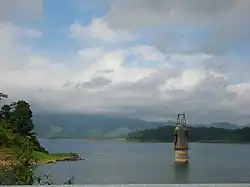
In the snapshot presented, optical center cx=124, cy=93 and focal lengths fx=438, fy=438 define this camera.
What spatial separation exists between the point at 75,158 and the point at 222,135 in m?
15.4

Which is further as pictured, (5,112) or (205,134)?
(205,134)

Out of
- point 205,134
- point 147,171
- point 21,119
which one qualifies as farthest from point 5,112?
point 205,134

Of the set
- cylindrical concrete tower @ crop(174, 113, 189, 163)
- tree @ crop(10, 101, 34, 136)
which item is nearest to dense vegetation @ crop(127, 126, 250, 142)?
cylindrical concrete tower @ crop(174, 113, 189, 163)

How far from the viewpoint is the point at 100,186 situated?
1.79m

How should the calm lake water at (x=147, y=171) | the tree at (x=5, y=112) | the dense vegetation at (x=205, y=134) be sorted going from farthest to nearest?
the dense vegetation at (x=205, y=134) → the tree at (x=5, y=112) → the calm lake water at (x=147, y=171)

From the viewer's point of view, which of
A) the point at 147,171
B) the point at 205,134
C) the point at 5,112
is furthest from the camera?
the point at 205,134

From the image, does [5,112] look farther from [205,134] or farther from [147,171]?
[205,134]

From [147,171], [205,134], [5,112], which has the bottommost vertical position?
[147,171]

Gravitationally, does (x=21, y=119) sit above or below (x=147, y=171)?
above

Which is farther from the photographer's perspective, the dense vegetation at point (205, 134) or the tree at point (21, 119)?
the dense vegetation at point (205, 134)

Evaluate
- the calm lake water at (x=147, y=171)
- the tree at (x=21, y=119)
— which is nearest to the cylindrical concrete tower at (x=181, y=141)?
the calm lake water at (x=147, y=171)

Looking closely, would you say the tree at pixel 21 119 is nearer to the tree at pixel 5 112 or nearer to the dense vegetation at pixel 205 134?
the tree at pixel 5 112

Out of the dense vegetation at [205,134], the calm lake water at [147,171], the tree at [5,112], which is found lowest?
the calm lake water at [147,171]

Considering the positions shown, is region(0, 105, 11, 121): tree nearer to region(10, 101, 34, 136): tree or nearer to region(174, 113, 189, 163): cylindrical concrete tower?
region(10, 101, 34, 136): tree
